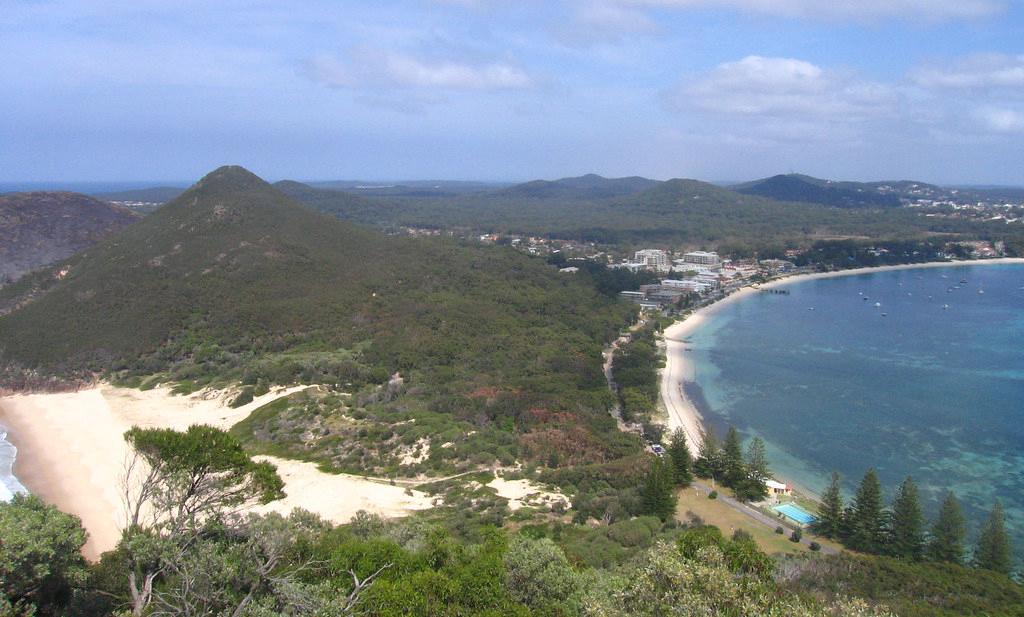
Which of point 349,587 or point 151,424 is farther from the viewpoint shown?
point 151,424

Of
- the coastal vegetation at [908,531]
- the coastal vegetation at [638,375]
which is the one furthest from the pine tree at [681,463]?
the coastal vegetation at [638,375]

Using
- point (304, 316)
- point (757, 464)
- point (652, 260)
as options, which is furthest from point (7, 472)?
point (652, 260)

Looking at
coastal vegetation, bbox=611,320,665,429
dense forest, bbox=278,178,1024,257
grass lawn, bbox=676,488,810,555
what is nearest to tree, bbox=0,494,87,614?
grass lawn, bbox=676,488,810,555

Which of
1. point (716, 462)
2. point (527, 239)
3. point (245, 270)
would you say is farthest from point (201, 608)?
point (527, 239)

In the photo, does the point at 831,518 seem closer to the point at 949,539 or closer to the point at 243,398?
the point at 949,539

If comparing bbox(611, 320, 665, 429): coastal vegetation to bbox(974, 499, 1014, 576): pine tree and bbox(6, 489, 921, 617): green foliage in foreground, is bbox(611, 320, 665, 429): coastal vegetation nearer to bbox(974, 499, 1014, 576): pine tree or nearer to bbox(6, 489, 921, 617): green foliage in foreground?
bbox(974, 499, 1014, 576): pine tree

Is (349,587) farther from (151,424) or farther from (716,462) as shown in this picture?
(151,424)

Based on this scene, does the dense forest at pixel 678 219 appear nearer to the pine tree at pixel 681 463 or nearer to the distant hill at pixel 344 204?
the distant hill at pixel 344 204
